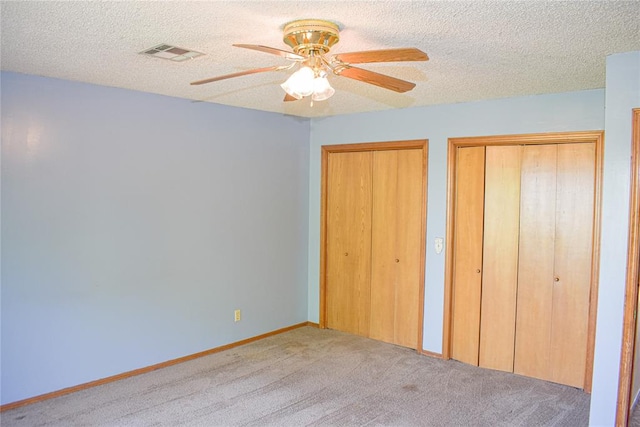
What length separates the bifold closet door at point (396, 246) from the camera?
4605mm

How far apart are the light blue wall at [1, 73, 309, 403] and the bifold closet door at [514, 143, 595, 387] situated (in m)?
2.38

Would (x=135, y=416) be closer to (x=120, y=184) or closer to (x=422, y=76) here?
(x=120, y=184)

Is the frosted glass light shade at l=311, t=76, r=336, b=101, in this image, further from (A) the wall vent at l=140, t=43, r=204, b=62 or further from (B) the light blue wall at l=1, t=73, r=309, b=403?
(B) the light blue wall at l=1, t=73, r=309, b=403

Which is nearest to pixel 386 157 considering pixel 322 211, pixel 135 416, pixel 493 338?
pixel 322 211

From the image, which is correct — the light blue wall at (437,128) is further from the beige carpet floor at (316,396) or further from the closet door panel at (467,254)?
the beige carpet floor at (316,396)

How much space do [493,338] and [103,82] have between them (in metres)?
3.79

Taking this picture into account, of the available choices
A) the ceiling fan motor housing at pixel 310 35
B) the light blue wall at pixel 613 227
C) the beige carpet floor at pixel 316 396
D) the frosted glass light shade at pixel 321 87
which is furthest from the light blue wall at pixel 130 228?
the light blue wall at pixel 613 227

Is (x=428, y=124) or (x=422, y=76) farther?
(x=428, y=124)

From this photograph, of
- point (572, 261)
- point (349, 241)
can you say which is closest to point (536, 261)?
point (572, 261)

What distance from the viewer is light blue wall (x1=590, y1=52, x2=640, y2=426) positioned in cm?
259

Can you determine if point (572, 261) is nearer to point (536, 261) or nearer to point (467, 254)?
point (536, 261)

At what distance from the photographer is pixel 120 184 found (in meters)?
3.74

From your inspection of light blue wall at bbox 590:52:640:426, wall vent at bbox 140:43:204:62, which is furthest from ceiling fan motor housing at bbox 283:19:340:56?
light blue wall at bbox 590:52:640:426

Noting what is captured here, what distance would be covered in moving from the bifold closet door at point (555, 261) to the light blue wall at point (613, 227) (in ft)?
3.63
